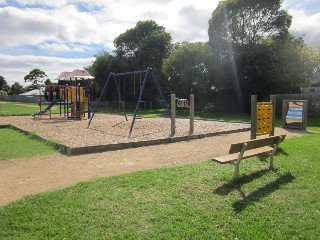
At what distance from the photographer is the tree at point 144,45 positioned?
36906 millimetres

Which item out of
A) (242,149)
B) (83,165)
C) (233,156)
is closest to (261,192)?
(242,149)

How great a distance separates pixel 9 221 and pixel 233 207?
2924 millimetres

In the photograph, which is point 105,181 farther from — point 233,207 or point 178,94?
point 178,94

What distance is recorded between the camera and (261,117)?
30.3 feet

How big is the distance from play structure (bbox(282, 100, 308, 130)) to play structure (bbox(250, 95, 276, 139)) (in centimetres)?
453

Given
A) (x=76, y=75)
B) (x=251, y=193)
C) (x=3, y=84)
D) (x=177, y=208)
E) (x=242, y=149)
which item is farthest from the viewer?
(x=3, y=84)

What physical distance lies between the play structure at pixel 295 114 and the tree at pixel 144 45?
2353 cm

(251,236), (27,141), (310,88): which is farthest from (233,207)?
(310,88)

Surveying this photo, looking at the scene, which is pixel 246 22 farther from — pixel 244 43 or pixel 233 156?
pixel 233 156

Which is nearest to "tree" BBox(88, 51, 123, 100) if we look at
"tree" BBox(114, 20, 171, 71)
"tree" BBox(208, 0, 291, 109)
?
"tree" BBox(114, 20, 171, 71)

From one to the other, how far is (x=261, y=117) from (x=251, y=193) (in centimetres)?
467

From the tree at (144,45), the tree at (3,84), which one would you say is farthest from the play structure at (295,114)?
the tree at (3,84)

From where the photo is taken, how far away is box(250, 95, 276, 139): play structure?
8.90 metres

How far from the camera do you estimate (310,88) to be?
119 feet
